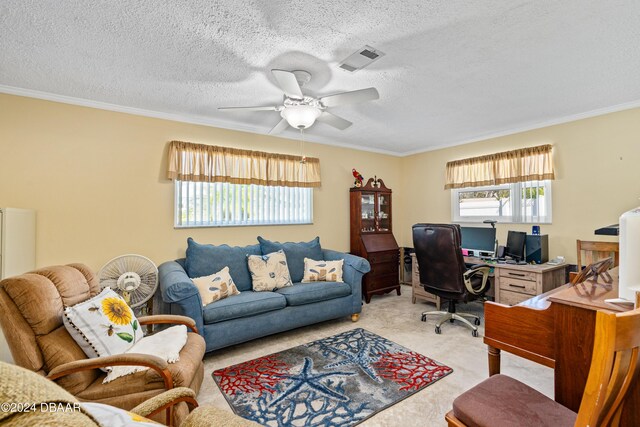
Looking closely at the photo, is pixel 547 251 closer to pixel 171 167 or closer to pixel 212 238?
pixel 212 238

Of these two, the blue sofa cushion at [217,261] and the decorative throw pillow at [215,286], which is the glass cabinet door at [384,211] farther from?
the decorative throw pillow at [215,286]

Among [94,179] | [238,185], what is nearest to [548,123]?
[238,185]

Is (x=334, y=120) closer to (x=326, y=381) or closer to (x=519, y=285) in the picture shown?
(x=326, y=381)

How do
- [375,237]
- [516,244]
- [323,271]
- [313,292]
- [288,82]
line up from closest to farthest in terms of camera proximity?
[288,82] < [313,292] < [323,271] < [516,244] < [375,237]

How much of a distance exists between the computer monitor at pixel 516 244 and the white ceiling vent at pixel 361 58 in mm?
2984

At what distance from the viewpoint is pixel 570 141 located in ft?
11.8

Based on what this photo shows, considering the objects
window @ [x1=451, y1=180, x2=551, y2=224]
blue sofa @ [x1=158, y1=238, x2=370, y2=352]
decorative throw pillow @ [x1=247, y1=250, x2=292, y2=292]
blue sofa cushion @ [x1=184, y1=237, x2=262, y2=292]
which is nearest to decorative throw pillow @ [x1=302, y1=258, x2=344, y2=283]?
blue sofa @ [x1=158, y1=238, x2=370, y2=352]

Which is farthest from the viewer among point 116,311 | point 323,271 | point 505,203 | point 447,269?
point 505,203

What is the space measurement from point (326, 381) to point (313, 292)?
1.09 meters

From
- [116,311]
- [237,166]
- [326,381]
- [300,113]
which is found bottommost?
[326,381]

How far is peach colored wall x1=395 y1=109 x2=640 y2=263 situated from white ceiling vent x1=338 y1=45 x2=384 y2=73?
2915 mm

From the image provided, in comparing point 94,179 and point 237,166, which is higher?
point 237,166

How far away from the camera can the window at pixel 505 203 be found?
12.7 feet

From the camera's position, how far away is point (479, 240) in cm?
421
